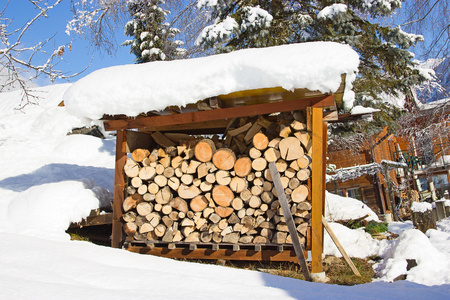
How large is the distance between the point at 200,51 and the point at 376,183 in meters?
12.7

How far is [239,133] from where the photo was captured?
19.6ft

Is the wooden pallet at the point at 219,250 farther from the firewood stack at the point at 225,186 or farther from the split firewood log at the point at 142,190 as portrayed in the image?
the split firewood log at the point at 142,190

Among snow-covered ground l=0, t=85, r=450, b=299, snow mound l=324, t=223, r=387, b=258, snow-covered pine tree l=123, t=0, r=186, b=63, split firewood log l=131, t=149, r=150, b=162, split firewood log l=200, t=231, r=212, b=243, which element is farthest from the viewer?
snow-covered pine tree l=123, t=0, r=186, b=63

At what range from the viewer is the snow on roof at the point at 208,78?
15.5ft

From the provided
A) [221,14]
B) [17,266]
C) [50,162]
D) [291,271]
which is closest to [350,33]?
[221,14]

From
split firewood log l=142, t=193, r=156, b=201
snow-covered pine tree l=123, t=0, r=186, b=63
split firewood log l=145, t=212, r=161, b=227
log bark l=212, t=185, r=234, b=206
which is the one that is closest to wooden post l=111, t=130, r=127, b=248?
split firewood log l=142, t=193, r=156, b=201

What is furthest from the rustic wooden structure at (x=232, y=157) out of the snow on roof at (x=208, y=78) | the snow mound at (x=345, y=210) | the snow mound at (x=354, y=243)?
the snow mound at (x=345, y=210)

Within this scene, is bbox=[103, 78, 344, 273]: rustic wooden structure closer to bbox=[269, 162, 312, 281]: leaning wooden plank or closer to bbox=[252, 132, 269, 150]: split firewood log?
bbox=[252, 132, 269, 150]: split firewood log

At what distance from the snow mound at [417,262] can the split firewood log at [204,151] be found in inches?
124

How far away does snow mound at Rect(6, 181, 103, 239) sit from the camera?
5.74 m

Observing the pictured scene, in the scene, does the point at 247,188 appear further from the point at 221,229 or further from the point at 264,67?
the point at 264,67

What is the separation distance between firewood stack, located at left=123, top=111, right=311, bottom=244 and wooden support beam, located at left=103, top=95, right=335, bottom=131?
32 cm

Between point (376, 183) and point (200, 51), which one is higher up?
point (200, 51)

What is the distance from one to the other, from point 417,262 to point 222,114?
368cm
